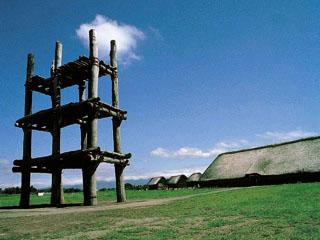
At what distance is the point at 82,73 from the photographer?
73.2 feet

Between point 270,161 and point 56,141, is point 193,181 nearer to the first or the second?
point 270,161

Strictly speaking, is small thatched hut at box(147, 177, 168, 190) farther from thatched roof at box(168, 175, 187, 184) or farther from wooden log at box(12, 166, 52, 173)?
wooden log at box(12, 166, 52, 173)

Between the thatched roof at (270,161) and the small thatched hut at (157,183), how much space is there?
77.7 feet

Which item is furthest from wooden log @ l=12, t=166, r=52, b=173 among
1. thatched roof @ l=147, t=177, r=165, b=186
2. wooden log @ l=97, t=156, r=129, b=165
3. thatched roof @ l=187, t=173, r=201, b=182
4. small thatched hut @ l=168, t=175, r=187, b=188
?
thatched roof @ l=147, t=177, r=165, b=186

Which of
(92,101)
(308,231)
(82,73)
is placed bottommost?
(308,231)

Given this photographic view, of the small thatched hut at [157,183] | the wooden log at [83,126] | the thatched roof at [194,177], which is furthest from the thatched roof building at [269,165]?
the wooden log at [83,126]

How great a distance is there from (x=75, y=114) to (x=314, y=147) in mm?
39843

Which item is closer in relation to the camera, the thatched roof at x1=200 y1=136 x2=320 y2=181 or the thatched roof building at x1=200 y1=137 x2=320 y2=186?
the thatched roof building at x1=200 y1=137 x2=320 y2=186

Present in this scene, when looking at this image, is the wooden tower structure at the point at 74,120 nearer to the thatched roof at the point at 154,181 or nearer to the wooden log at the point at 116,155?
the wooden log at the point at 116,155

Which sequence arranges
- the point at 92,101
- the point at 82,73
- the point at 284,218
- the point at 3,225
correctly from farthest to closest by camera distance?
the point at 82,73
the point at 92,101
the point at 3,225
the point at 284,218

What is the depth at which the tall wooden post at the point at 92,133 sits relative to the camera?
1709 centimetres

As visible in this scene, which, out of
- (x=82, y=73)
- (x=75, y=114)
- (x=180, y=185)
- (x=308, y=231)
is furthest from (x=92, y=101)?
(x=180, y=185)

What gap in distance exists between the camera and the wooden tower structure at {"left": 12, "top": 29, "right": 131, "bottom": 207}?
17.7 m

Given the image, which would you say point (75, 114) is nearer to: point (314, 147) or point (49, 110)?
point (49, 110)
